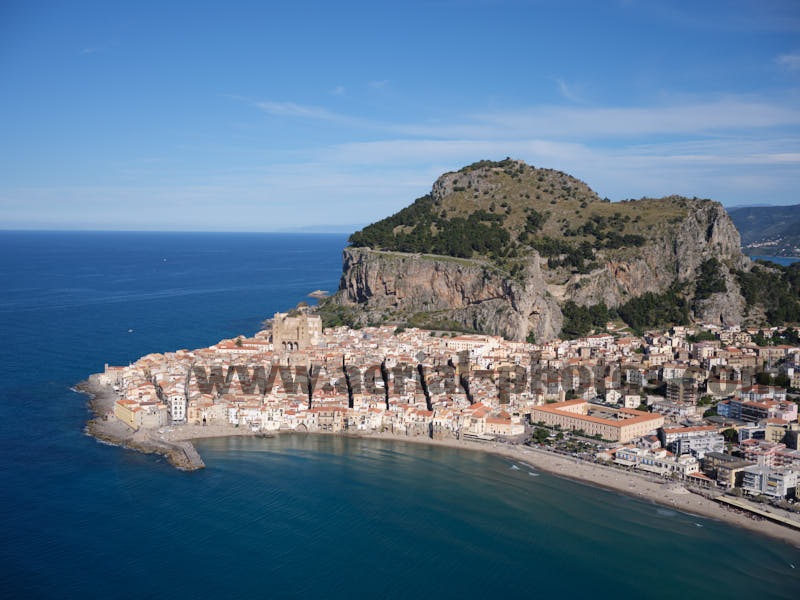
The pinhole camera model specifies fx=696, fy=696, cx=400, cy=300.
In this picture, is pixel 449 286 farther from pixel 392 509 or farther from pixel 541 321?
pixel 392 509

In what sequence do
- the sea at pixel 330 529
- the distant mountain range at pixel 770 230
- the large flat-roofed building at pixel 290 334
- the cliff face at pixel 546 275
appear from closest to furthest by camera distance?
the sea at pixel 330 529, the large flat-roofed building at pixel 290 334, the cliff face at pixel 546 275, the distant mountain range at pixel 770 230

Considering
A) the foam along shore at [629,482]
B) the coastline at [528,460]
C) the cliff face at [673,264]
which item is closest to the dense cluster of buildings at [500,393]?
the coastline at [528,460]

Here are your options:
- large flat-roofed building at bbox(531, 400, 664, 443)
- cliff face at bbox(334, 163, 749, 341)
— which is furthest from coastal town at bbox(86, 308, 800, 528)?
cliff face at bbox(334, 163, 749, 341)

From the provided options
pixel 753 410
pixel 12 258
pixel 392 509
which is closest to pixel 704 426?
pixel 753 410

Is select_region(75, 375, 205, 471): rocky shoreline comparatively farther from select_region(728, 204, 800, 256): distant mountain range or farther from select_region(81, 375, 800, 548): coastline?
select_region(728, 204, 800, 256): distant mountain range

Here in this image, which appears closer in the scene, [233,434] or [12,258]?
[233,434]

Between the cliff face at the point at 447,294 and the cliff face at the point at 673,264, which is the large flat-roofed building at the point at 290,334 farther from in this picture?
the cliff face at the point at 673,264

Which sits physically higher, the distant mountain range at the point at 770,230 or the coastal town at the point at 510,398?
the distant mountain range at the point at 770,230
